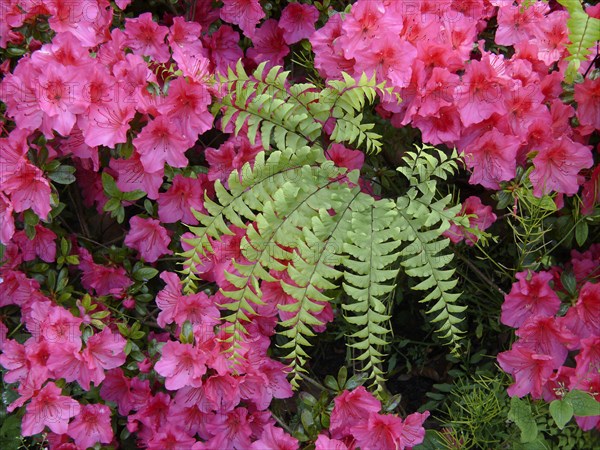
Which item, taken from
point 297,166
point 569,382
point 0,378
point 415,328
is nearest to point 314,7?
point 297,166

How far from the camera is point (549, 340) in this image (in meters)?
1.78

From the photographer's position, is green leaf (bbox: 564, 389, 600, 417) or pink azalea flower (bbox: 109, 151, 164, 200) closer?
green leaf (bbox: 564, 389, 600, 417)

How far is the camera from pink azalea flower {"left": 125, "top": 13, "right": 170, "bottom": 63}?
1975mm

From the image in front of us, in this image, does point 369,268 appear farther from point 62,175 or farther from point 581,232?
point 62,175

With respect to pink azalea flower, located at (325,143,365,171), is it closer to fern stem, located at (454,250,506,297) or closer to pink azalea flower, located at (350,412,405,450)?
fern stem, located at (454,250,506,297)

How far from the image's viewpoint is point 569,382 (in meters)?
1.76

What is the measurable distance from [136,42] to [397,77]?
0.75 m

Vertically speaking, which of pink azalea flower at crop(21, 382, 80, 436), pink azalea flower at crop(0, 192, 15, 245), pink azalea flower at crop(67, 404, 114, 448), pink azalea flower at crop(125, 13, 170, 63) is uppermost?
pink azalea flower at crop(125, 13, 170, 63)

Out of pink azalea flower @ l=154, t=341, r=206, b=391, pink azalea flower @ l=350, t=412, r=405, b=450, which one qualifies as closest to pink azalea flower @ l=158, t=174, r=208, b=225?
pink azalea flower @ l=154, t=341, r=206, b=391

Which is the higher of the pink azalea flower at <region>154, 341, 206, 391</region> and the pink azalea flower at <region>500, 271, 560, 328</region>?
the pink azalea flower at <region>500, 271, 560, 328</region>

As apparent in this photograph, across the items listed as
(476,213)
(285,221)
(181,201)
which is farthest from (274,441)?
(476,213)

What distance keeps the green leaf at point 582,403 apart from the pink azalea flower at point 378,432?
15.9 inches

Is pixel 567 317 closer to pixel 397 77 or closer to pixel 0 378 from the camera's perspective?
pixel 397 77

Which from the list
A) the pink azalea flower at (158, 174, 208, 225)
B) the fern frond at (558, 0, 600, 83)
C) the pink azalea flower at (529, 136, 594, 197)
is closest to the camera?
the fern frond at (558, 0, 600, 83)
